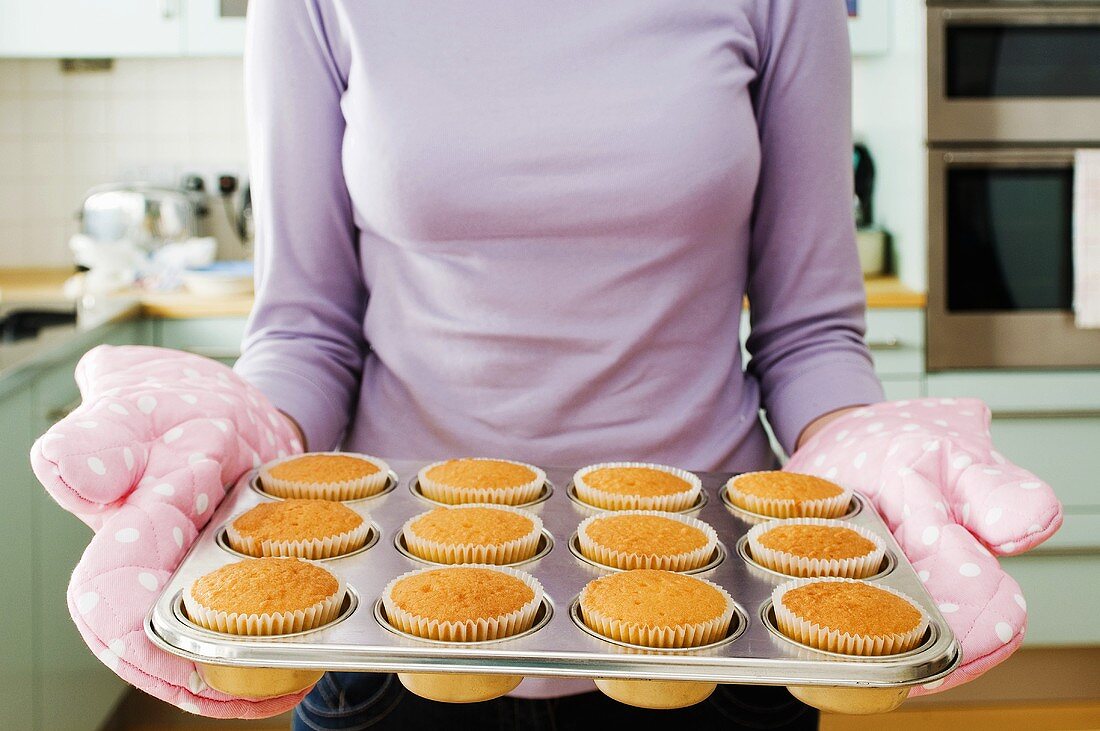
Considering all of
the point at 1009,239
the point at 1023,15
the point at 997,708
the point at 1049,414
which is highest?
the point at 1023,15

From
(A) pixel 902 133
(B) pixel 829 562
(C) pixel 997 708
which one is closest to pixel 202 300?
(A) pixel 902 133

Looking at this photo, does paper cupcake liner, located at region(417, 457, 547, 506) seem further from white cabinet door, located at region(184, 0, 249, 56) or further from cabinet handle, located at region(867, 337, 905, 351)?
white cabinet door, located at region(184, 0, 249, 56)

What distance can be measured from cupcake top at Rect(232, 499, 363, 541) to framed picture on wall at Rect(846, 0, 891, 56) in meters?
2.29

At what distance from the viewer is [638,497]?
0.95 m

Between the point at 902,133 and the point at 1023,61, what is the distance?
1.01ft

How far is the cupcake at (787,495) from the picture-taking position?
0.89 metres

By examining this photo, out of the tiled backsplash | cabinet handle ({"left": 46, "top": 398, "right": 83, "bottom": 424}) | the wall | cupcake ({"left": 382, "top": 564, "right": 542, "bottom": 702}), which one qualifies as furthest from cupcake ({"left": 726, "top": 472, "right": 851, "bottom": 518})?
the tiled backsplash

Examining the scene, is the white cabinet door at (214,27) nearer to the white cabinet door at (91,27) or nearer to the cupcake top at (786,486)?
the white cabinet door at (91,27)

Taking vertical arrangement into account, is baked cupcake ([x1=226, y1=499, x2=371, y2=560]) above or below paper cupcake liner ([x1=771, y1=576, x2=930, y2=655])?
above

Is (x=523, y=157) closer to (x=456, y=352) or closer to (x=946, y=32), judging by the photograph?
(x=456, y=352)

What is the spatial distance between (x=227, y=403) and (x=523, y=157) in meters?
0.33

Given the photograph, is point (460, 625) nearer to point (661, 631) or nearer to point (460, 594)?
point (460, 594)

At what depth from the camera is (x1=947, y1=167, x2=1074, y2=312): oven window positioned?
2.52 metres

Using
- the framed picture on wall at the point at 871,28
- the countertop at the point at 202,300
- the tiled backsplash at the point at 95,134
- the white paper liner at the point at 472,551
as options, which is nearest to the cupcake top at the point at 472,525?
the white paper liner at the point at 472,551
